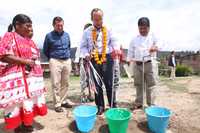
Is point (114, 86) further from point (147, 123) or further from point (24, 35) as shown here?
point (24, 35)

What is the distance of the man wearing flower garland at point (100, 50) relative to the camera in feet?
16.3

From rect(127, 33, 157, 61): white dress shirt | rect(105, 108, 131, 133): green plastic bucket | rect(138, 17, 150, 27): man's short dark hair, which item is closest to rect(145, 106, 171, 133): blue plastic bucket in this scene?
rect(105, 108, 131, 133): green plastic bucket

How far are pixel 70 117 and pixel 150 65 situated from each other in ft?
5.66

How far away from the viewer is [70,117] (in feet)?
16.5

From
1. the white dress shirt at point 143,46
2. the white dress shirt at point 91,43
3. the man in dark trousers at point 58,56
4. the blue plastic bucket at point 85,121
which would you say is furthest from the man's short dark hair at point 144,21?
the blue plastic bucket at point 85,121

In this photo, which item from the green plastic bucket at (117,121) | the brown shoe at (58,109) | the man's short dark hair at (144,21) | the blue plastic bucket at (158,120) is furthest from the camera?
the brown shoe at (58,109)

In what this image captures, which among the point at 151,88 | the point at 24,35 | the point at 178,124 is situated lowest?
the point at 178,124

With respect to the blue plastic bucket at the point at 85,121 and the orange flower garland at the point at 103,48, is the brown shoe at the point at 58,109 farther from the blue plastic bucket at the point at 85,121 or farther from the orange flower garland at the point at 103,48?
the orange flower garland at the point at 103,48

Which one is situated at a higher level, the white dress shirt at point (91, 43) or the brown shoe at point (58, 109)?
the white dress shirt at point (91, 43)

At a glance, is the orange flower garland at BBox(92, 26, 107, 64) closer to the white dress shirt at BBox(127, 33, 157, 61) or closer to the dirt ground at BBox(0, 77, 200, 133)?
the white dress shirt at BBox(127, 33, 157, 61)

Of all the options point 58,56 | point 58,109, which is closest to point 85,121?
point 58,109

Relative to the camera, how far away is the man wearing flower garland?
196 inches

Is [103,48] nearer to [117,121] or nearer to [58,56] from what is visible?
[58,56]

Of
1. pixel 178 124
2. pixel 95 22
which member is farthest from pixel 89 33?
pixel 178 124
